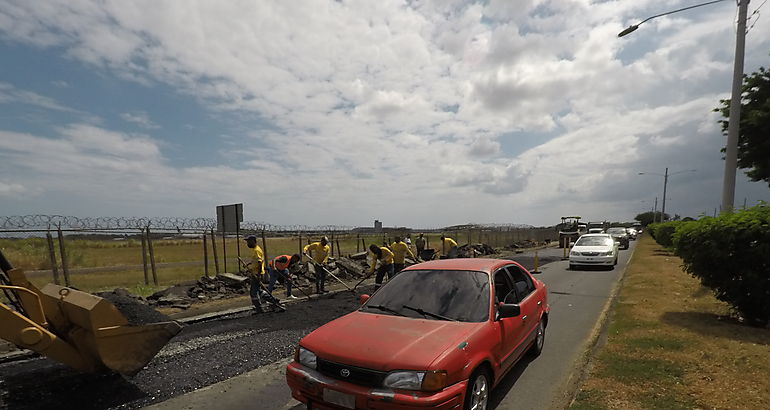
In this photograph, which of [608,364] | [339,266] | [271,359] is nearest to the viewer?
[608,364]

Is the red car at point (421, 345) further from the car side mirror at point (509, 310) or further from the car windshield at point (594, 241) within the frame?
the car windshield at point (594, 241)

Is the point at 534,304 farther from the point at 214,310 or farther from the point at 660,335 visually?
the point at 214,310

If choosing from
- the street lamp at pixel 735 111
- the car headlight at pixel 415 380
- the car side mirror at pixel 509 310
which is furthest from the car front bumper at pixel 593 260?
the car headlight at pixel 415 380

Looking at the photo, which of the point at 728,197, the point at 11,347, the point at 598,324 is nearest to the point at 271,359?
the point at 11,347

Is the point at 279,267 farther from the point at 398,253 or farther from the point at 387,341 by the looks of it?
the point at 387,341

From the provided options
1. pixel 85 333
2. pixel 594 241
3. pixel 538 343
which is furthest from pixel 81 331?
pixel 594 241

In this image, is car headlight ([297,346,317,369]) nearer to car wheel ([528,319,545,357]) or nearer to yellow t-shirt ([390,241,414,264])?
car wheel ([528,319,545,357])

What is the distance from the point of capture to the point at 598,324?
7266 millimetres

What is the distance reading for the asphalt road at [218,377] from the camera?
421 centimetres

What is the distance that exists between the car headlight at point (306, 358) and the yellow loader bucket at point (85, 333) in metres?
1.94

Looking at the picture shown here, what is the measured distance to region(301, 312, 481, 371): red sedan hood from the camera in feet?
10.1

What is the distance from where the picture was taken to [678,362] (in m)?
4.85

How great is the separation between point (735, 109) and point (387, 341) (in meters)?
11.6

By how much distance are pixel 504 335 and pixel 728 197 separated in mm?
10004
